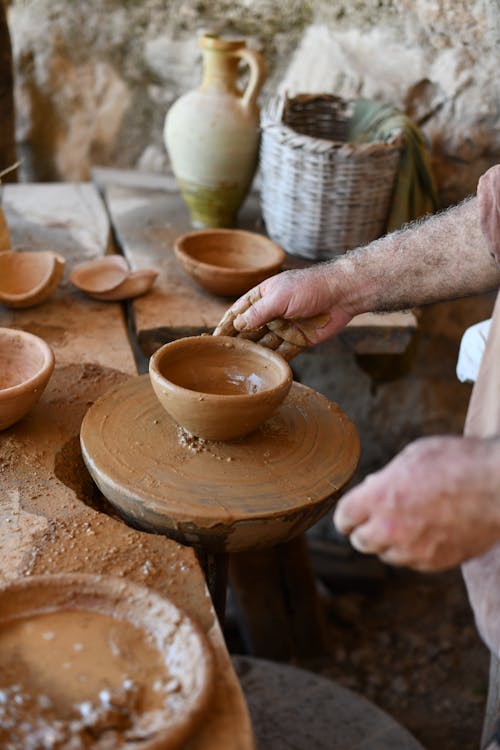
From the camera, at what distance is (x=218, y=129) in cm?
299

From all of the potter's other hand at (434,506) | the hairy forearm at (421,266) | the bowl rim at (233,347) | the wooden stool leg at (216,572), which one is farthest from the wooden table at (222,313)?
the potter's other hand at (434,506)

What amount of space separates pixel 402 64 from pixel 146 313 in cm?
148

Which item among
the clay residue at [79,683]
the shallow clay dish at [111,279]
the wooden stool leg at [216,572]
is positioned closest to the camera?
the clay residue at [79,683]

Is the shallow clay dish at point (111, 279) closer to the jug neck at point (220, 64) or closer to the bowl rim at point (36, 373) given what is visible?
the bowl rim at point (36, 373)

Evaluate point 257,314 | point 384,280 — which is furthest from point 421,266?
point 257,314

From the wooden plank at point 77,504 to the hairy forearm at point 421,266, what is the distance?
0.67m

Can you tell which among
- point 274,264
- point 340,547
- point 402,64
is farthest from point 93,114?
point 340,547

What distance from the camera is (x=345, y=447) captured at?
182 centimetres

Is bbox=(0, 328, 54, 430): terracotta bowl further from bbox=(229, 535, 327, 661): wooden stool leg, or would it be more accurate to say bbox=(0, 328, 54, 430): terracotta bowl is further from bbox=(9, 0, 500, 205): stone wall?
bbox=(9, 0, 500, 205): stone wall

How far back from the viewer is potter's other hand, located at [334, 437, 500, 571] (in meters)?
1.20

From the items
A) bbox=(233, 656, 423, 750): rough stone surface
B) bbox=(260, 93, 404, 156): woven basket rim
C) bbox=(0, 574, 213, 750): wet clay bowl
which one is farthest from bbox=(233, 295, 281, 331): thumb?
bbox=(233, 656, 423, 750): rough stone surface

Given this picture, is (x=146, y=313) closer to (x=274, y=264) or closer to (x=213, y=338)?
(x=274, y=264)

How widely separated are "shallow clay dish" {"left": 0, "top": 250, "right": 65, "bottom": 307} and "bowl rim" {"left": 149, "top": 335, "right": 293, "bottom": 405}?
84cm

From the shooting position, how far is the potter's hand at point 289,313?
1.96 m
